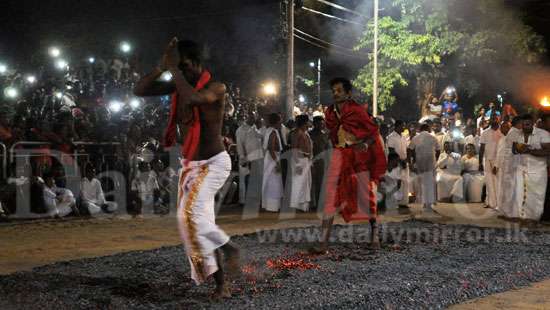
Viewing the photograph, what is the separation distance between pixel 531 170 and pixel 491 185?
2.44 metres

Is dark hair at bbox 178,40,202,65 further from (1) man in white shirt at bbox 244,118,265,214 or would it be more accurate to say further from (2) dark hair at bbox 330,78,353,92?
(1) man in white shirt at bbox 244,118,265,214

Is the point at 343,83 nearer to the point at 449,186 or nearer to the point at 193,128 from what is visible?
the point at 193,128

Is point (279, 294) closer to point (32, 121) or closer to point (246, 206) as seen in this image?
point (246, 206)

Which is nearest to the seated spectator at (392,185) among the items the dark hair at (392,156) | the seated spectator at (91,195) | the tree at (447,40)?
the dark hair at (392,156)

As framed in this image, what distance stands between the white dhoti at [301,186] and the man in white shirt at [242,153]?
1.51 m

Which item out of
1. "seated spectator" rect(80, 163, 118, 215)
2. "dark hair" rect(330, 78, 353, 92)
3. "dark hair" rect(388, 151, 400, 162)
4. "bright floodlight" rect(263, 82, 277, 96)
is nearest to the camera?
Answer: "dark hair" rect(330, 78, 353, 92)

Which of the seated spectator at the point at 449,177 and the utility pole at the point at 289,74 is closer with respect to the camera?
the seated spectator at the point at 449,177

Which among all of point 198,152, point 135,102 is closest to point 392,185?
point 198,152

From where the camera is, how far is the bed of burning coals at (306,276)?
5.09 metres

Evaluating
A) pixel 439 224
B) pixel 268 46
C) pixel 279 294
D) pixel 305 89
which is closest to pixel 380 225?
pixel 439 224

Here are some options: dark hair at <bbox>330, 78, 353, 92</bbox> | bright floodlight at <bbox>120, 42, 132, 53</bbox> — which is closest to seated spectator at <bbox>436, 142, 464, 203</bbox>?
dark hair at <bbox>330, 78, 353, 92</bbox>

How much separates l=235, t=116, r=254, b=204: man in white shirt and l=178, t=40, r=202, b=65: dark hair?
849 centimetres

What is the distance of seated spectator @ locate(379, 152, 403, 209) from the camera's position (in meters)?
13.6

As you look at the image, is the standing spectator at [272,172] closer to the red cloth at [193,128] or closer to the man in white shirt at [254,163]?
the man in white shirt at [254,163]
